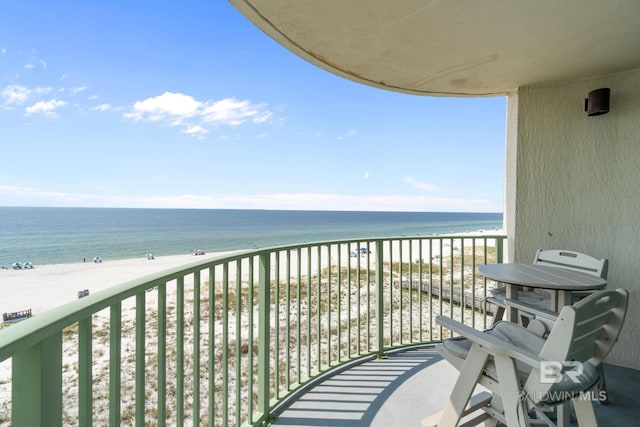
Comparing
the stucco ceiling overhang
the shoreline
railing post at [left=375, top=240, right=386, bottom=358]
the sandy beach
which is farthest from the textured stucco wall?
the sandy beach

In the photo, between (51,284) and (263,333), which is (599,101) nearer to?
(263,333)

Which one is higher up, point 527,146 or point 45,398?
point 527,146

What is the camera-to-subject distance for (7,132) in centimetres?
3316

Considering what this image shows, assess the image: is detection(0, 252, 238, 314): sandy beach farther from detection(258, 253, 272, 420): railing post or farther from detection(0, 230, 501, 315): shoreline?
detection(258, 253, 272, 420): railing post

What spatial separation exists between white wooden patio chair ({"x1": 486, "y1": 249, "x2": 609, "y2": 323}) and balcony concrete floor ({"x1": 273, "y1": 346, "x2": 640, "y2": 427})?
0.65 m

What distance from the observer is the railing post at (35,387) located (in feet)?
1.85

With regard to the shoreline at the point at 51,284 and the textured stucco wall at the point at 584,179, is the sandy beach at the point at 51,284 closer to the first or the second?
the shoreline at the point at 51,284

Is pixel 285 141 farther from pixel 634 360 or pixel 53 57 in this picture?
pixel 634 360

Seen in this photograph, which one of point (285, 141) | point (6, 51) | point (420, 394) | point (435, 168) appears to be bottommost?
point (420, 394)

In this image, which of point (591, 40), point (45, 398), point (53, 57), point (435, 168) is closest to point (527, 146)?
point (591, 40)

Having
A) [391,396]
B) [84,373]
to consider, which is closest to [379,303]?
[391,396]

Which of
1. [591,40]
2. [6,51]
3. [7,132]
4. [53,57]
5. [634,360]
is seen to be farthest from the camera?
[7,132]

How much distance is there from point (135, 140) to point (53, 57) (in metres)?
9.74

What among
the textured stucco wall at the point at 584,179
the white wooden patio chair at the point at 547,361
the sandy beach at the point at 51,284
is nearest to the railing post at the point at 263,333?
the white wooden patio chair at the point at 547,361
